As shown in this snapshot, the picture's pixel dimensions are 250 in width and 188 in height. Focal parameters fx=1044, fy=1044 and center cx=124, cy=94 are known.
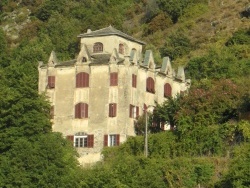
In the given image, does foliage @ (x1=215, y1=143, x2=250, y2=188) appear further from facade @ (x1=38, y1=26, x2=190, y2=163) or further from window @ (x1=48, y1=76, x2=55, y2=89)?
window @ (x1=48, y1=76, x2=55, y2=89)

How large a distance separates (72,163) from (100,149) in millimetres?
7532

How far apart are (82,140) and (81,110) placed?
101 inches

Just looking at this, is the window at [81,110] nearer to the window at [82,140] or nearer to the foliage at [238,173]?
the window at [82,140]

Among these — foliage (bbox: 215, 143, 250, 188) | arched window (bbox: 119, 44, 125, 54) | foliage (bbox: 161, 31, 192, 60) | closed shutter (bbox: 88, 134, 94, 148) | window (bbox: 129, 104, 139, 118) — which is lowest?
foliage (bbox: 215, 143, 250, 188)

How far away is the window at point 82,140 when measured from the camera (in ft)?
283

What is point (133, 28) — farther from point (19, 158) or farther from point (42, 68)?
point (19, 158)

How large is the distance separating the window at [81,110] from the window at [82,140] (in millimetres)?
1691

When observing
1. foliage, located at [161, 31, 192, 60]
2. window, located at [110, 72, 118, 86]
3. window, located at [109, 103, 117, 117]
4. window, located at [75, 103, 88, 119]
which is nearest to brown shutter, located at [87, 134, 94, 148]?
window, located at [75, 103, 88, 119]

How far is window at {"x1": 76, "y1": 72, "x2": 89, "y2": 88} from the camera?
87.8 metres

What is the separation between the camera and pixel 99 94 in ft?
286

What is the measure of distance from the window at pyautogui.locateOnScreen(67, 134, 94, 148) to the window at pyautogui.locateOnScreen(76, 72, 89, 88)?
14.3ft

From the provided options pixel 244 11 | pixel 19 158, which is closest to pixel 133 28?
pixel 244 11

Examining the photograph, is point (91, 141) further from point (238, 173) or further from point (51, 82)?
point (238, 173)

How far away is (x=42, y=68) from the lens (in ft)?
298
